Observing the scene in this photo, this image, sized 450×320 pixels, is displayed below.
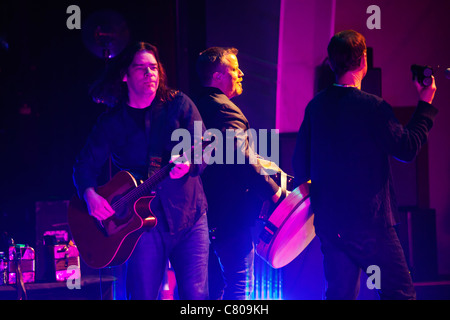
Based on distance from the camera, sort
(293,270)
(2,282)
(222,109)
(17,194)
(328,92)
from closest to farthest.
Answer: (328,92)
(222,109)
(293,270)
(2,282)
(17,194)

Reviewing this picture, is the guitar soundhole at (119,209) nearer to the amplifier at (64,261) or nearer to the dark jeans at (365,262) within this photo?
the dark jeans at (365,262)

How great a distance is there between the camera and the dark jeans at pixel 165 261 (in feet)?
8.70

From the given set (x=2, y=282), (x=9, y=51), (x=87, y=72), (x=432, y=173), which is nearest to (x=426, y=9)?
(x=432, y=173)

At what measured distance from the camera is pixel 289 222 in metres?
2.87

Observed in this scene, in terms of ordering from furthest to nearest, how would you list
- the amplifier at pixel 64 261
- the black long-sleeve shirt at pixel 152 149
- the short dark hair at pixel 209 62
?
the amplifier at pixel 64 261 < the short dark hair at pixel 209 62 < the black long-sleeve shirt at pixel 152 149

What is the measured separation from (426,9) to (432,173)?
171 cm

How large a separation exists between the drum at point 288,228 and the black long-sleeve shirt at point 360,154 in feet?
0.58

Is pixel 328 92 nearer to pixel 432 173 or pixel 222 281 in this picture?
pixel 222 281

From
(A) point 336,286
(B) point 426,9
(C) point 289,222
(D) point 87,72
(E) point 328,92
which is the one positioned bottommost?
(A) point 336,286

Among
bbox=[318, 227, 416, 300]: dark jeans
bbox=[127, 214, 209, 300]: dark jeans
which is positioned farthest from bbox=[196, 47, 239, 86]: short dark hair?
bbox=[318, 227, 416, 300]: dark jeans

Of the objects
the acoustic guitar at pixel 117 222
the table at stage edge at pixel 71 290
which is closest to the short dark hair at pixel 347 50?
the acoustic guitar at pixel 117 222

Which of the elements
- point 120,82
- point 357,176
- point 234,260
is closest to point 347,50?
point 357,176

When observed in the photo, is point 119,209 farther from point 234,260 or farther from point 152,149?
point 234,260

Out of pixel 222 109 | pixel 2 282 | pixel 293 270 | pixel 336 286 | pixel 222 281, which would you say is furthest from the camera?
pixel 2 282
